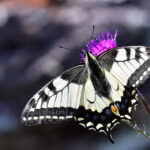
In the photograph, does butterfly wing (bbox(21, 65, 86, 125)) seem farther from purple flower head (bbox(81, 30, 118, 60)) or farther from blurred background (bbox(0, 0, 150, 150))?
blurred background (bbox(0, 0, 150, 150))

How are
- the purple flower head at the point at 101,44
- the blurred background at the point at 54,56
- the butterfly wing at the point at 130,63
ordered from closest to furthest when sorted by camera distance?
the butterfly wing at the point at 130,63
the purple flower head at the point at 101,44
the blurred background at the point at 54,56

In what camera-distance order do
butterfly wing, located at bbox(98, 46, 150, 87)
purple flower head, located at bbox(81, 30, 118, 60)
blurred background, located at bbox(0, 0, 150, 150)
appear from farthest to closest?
blurred background, located at bbox(0, 0, 150, 150) < purple flower head, located at bbox(81, 30, 118, 60) < butterfly wing, located at bbox(98, 46, 150, 87)

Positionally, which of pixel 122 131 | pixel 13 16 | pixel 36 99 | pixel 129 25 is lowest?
pixel 122 131

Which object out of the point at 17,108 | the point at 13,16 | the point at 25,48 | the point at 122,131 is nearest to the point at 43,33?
the point at 25,48

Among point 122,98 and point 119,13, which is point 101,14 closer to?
point 119,13

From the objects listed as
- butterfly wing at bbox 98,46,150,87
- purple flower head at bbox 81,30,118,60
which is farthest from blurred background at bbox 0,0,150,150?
butterfly wing at bbox 98,46,150,87

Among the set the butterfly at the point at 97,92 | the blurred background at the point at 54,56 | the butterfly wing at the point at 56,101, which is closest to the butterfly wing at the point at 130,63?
the butterfly at the point at 97,92

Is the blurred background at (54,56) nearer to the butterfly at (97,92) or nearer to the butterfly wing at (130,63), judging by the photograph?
the butterfly at (97,92)
